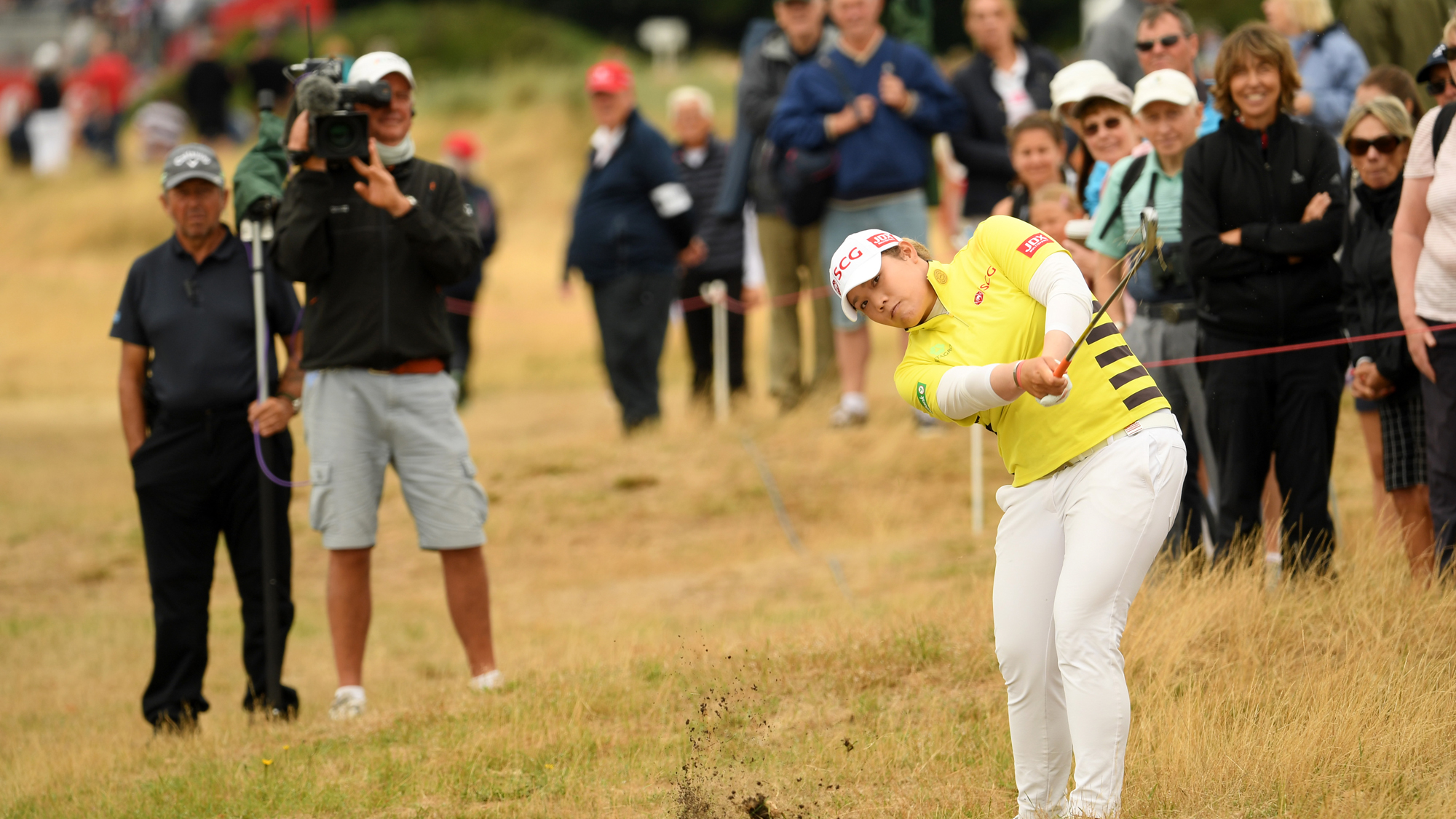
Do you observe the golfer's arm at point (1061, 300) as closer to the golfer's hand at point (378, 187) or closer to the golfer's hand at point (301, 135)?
the golfer's hand at point (378, 187)

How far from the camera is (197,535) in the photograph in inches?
288

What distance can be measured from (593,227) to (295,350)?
14.6 ft

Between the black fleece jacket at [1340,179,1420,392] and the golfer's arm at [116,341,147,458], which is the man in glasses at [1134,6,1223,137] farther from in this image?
the golfer's arm at [116,341,147,458]

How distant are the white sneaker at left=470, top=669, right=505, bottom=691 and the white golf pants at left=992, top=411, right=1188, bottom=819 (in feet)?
9.36

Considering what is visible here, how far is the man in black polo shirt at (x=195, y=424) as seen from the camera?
7203mm

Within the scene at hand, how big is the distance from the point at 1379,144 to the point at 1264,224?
655 millimetres

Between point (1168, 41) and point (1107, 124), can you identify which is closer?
point (1107, 124)

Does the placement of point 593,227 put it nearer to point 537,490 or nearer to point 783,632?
point 537,490

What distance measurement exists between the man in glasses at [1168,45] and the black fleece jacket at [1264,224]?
4.20 feet

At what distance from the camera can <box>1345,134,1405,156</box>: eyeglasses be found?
6590 mm

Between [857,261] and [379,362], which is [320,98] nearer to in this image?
[379,362]

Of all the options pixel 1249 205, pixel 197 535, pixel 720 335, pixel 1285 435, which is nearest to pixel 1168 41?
pixel 1249 205

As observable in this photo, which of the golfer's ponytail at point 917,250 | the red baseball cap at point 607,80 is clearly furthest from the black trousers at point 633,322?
the golfer's ponytail at point 917,250

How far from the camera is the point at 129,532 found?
1175 cm
